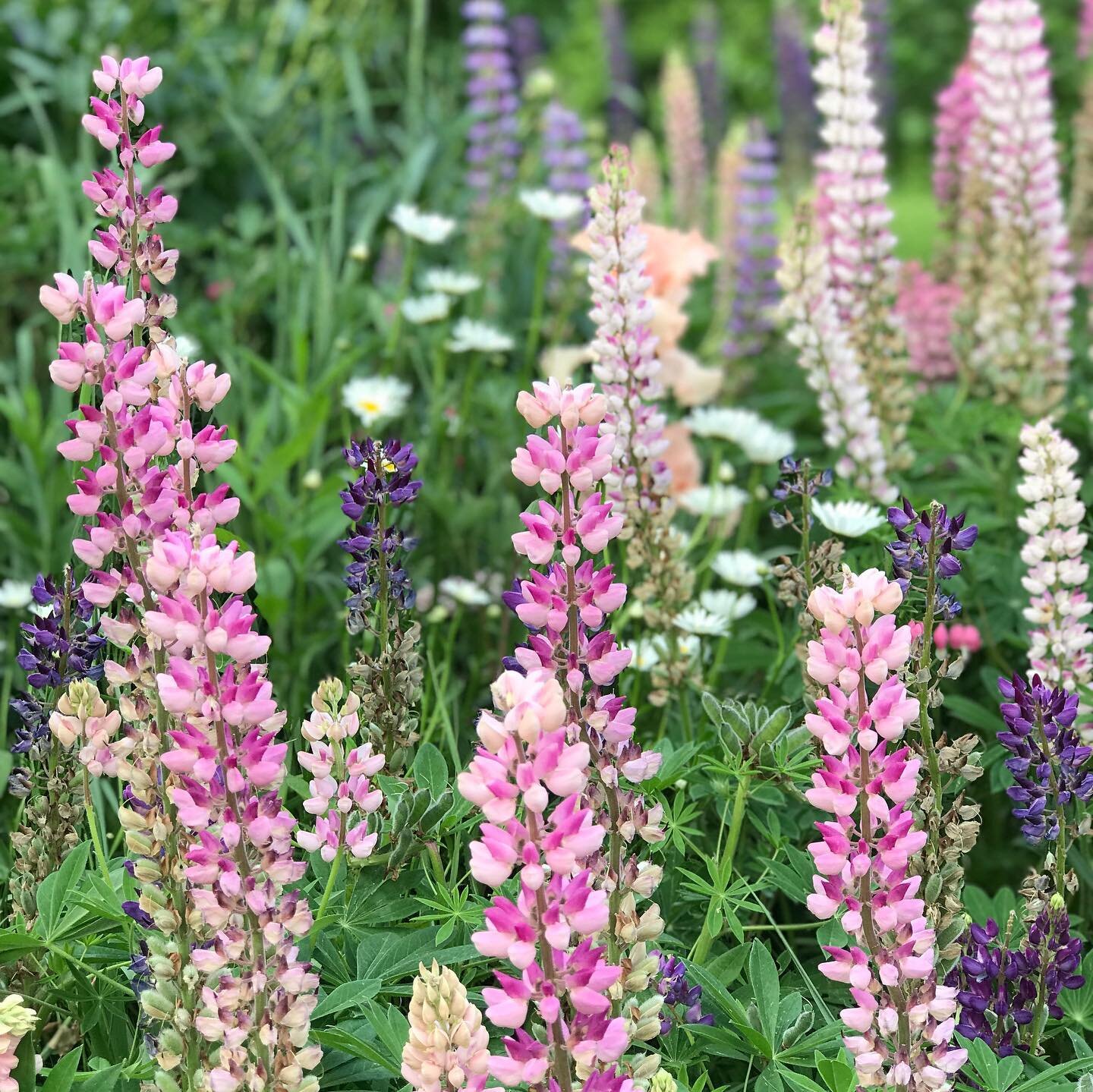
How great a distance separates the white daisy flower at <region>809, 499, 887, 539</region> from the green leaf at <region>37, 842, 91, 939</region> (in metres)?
1.28

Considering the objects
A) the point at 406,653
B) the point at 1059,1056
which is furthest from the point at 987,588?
the point at 406,653

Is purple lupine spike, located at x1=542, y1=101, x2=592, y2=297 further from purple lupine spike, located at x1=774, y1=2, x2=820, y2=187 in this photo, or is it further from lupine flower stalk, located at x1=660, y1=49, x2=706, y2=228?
purple lupine spike, located at x1=774, y1=2, x2=820, y2=187

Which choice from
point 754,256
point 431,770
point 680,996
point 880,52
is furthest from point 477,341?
point 880,52

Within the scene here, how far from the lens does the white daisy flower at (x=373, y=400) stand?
3.33 meters

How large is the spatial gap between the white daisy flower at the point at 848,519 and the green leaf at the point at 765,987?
34.8 inches

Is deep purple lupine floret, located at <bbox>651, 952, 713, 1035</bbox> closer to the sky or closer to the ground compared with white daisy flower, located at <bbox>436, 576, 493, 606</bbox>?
closer to the ground

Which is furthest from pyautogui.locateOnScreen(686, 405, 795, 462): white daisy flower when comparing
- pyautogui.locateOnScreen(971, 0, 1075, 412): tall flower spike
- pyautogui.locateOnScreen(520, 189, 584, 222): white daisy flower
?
pyautogui.locateOnScreen(520, 189, 584, 222): white daisy flower

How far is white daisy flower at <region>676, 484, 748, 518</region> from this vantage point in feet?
10.3

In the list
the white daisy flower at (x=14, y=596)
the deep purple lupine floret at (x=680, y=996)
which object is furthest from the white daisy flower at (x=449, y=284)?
the deep purple lupine floret at (x=680, y=996)

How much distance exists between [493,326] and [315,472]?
103 cm

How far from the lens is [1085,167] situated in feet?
14.4

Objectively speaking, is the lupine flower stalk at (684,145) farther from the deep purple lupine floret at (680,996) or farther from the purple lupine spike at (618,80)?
the deep purple lupine floret at (680,996)

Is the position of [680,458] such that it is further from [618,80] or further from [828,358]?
[618,80]

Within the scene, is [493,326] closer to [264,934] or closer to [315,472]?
[315,472]
